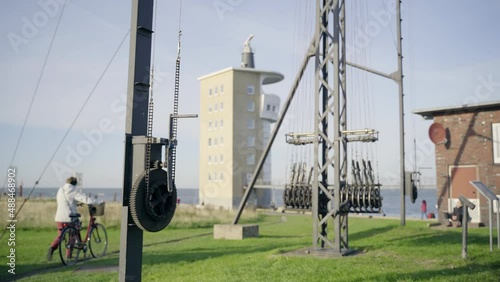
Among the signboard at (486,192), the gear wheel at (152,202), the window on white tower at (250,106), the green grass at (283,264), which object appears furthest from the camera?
the window on white tower at (250,106)

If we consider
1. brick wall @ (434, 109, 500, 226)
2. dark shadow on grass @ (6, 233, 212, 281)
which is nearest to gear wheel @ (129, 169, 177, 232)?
dark shadow on grass @ (6, 233, 212, 281)

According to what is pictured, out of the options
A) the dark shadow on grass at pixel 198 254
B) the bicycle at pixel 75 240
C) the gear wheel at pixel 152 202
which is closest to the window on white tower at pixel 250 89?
the dark shadow on grass at pixel 198 254

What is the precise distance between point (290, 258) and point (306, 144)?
160 inches

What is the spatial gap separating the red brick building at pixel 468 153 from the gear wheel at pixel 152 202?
20.6 metres

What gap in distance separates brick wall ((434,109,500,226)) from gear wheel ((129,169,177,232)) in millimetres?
21053

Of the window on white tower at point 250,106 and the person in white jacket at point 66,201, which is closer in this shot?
the person in white jacket at point 66,201

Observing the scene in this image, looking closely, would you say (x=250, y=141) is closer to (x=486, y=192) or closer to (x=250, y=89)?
(x=250, y=89)

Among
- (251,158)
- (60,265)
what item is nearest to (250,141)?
(251,158)

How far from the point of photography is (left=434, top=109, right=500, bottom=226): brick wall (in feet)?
73.9

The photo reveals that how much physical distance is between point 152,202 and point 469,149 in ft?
70.7

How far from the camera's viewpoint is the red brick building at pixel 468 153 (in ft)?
73.8

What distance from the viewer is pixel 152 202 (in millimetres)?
5621

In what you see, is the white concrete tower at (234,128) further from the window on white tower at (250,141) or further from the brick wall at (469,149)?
the brick wall at (469,149)

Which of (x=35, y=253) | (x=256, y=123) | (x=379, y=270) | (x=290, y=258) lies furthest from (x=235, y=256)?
(x=256, y=123)
